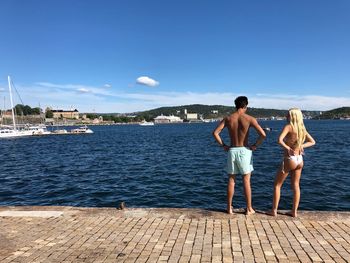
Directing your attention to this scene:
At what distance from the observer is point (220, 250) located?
5.69 m

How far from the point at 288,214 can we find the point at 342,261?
2.35 metres

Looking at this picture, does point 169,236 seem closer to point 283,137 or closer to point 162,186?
point 283,137

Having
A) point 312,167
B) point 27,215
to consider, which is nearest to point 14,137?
point 312,167

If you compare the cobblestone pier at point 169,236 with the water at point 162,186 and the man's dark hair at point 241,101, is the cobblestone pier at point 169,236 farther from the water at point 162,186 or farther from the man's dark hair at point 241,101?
the water at point 162,186

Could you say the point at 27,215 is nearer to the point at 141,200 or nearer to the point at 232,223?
the point at 232,223

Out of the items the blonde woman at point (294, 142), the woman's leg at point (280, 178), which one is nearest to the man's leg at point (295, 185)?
the blonde woman at point (294, 142)

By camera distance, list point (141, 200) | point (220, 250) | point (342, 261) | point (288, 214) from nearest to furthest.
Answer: point (342, 261) → point (220, 250) → point (288, 214) → point (141, 200)

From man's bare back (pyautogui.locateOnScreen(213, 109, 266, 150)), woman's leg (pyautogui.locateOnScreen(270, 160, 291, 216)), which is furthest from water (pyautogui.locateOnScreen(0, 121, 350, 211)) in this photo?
man's bare back (pyautogui.locateOnScreen(213, 109, 266, 150))

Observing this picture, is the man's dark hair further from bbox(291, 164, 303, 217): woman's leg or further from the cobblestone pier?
the cobblestone pier

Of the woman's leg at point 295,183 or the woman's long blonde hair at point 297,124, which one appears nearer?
the woman's long blonde hair at point 297,124

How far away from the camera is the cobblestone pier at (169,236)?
554 centimetres

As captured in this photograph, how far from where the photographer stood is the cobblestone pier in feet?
18.2

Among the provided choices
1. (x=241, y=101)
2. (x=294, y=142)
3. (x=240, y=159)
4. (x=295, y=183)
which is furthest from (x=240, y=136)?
(x=295, y=183)

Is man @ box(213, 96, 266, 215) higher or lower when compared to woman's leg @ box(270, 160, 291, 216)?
higher
